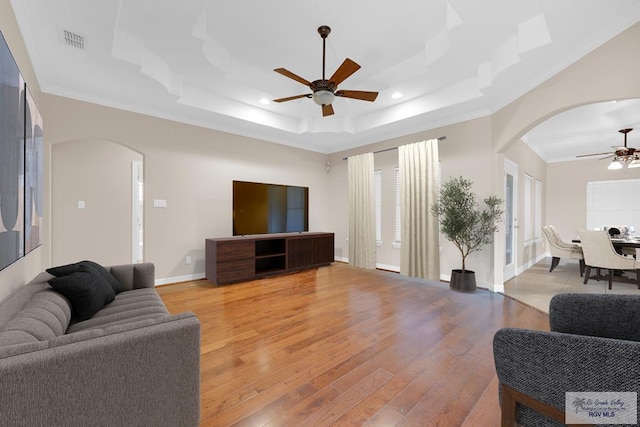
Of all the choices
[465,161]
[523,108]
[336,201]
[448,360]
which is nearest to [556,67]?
[523,108]

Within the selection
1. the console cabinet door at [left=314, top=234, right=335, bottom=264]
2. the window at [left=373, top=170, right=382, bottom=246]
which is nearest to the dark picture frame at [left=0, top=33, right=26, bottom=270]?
the console cabinet door at [left=314, top=234, right=335, bottom=264]

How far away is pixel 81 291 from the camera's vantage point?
1866mm

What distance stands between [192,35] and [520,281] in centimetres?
594

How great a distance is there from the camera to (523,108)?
335cm

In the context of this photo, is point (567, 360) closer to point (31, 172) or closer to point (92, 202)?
point (31, 172)

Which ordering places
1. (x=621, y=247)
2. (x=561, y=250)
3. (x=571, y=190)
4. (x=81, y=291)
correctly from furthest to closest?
1. (x=571, y=190)
2. (x=561, y=250)
3. (x=621, y=247)
4. (x=81, y=291)

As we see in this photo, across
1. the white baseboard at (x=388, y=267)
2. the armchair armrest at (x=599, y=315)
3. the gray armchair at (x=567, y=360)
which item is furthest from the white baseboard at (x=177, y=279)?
the armchair armrest at (x=599, y=315)

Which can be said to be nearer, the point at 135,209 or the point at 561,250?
the point at 135,209

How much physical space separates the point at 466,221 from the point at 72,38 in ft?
16.1

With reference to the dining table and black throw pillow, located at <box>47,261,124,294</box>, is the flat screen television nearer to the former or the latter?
black throw pillow, located at <box>47,261,124,294</box>

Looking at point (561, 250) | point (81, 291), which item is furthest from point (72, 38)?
point (561, 250)

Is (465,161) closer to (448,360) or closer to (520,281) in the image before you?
(520,281)

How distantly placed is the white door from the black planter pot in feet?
4.26

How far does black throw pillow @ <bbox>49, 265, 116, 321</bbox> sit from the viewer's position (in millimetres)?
1825
